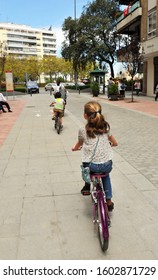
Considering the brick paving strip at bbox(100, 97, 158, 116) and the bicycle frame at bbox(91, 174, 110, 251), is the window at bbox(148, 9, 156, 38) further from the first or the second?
the bicycle frame at bbox(91, 174, 110, 251)

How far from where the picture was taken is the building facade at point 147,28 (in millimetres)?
24172

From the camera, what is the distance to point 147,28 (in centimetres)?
2588

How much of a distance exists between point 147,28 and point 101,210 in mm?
25699

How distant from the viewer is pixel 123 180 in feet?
17.5

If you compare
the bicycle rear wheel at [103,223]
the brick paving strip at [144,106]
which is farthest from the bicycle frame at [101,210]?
the brick paving strip at [144,106]

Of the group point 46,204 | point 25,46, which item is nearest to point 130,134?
point 46,204

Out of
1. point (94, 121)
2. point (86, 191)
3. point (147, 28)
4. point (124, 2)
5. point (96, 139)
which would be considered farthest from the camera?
point (124, 2)

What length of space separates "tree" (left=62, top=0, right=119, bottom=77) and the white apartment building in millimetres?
96190

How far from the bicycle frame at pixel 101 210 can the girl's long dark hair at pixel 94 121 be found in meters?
0.52

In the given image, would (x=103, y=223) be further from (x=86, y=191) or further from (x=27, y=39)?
(x=27, y=39)

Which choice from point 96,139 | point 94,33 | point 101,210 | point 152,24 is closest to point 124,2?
point 94,33

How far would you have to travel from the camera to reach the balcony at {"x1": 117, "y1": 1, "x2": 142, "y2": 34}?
89.4 ft

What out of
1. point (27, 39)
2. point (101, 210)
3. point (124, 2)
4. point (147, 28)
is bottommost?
point (101, 210)
